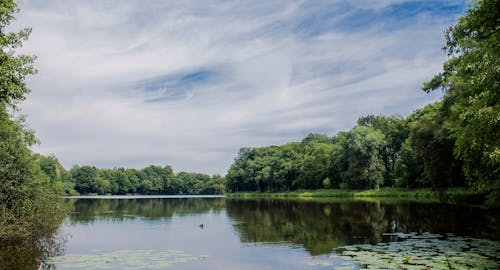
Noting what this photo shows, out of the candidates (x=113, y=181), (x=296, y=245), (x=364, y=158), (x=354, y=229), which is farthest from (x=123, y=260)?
(x=113, y=181)

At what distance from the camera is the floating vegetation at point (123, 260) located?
16875mm

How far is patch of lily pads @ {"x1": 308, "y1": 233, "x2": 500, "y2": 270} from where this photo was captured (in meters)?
15.1

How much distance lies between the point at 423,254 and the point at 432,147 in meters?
34.1

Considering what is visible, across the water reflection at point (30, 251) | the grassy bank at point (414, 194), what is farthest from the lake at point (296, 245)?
the grassy bank at point (414, 194)

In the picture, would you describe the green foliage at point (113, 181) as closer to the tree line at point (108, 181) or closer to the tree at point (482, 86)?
the tree line at point (108, 181)

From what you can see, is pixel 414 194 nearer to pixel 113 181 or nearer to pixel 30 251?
pixel 30 251

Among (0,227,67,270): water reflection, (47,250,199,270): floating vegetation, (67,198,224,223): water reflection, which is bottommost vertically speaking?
(67,198,224,223): water reflection

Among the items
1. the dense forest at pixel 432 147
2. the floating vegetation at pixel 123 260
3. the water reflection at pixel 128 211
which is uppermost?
the dense forest at pixel 432 147

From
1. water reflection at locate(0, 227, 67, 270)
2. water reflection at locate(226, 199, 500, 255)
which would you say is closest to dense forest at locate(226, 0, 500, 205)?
water reflection at locate(226, 199, 500, 255)

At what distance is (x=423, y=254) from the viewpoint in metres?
17.3

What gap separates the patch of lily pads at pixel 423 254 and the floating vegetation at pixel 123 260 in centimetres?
737

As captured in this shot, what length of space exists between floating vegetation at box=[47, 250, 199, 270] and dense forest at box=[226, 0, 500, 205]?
1526cm

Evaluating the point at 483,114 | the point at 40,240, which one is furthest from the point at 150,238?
the point at 483,114

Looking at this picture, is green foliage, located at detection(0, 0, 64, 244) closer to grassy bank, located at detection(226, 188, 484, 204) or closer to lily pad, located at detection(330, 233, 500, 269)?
lily pad, located at detection(330, 233, 500, 269)
